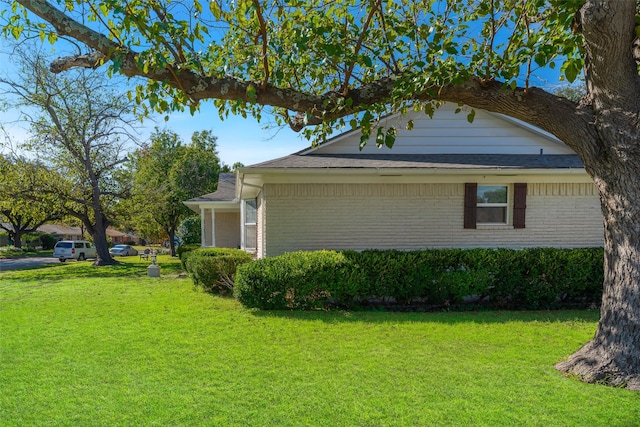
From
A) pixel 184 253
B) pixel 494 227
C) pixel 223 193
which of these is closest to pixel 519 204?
pixel 494 227

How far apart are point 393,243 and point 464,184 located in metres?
2.27

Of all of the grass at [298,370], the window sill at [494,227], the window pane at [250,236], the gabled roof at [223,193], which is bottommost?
the grass at [298,370]

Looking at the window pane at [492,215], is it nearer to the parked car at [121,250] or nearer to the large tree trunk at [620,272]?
the large tree trunk at [620,272]

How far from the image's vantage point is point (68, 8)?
201 inches

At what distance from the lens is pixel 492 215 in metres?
10.1

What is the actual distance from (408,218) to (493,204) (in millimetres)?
2213

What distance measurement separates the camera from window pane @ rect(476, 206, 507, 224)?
10008 mm

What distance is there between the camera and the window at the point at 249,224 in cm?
1348

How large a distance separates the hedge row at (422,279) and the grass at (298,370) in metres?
0.48

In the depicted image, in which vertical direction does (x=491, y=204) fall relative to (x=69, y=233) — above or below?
above

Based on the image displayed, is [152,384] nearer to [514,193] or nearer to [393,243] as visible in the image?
[393,243]

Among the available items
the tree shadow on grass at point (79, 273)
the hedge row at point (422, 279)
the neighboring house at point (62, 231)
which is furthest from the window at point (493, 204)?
the neighboring house at point (62, 231)

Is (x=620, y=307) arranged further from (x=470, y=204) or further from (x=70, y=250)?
(x=70, y=250)

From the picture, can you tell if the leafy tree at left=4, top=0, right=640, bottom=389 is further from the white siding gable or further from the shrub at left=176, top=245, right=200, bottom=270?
the shrub at left=176, top=245, right=200, bottom=270
